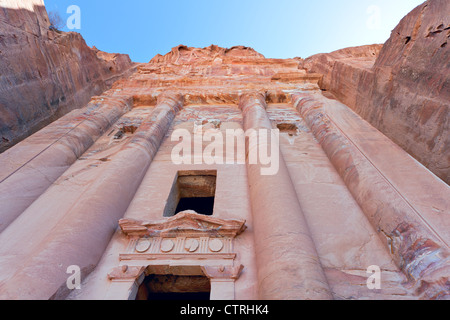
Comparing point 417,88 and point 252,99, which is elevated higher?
point 417,88

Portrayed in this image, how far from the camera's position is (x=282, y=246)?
3467 millimetres

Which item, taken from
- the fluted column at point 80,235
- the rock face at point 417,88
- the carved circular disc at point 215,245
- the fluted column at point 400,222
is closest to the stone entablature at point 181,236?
the carved circular disc at point 215,245

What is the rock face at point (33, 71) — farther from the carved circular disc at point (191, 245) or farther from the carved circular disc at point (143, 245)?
the carved circular disc at point (191, 245)

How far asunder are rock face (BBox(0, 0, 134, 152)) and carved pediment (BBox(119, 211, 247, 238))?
224 inches

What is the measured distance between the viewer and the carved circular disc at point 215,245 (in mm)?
3994

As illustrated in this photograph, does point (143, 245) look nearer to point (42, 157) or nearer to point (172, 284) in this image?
point (172, 284)

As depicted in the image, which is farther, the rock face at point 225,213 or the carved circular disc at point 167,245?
the carved circular disc at point 167,245

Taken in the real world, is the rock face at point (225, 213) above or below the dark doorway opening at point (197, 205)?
above

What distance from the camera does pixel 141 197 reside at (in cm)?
535

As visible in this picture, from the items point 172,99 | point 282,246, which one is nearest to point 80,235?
point 282,246

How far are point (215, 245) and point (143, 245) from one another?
1.19m

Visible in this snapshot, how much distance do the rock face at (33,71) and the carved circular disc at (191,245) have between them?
663 centimetres
